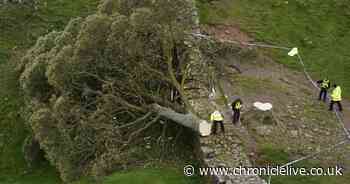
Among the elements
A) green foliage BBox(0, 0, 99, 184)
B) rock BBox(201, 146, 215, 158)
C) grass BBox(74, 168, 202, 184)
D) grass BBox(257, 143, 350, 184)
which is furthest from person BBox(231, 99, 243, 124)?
green foliage BBox(0, 0, 99, 184)

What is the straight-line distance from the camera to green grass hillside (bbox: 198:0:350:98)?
96.5 ft

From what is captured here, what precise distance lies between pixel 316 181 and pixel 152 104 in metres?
6.65

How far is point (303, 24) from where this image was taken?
107 feet

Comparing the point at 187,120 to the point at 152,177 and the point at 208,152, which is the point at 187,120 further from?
the point at 152,177

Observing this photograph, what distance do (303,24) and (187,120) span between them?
13.6 meters

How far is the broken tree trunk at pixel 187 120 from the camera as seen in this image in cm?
2119

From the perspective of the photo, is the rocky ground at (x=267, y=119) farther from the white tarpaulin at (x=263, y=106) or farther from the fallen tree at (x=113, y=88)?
the fallen tree at (x=113, y=88)

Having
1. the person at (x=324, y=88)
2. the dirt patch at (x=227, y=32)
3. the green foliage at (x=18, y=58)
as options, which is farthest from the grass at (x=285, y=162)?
the dirt patch at (x=227, y=32)

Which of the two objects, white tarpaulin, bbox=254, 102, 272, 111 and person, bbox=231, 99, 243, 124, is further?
white tarpaulin, bbox=254, 102, 272, 111

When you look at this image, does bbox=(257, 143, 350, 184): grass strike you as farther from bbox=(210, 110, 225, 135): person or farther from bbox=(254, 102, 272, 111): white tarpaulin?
bbox=(254, 102, 272, 111): white tarpaulin

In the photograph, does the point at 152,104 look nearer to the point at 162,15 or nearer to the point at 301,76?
the point at 162,15

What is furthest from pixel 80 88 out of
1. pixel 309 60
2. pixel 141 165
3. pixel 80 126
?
pixel 309 60

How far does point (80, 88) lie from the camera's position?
23031mm

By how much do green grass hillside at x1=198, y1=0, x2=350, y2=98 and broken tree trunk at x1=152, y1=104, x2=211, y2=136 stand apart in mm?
9101
